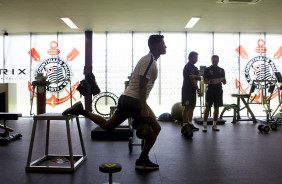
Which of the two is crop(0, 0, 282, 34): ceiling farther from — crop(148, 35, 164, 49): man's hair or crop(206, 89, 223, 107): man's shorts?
crop(148, 35, 164, 49): man's hair

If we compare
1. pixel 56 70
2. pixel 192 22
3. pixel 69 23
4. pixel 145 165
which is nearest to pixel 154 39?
pixel 145 165

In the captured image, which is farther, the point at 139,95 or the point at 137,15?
the point at 137,15

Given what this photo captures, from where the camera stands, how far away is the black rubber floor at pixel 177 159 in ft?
9.28

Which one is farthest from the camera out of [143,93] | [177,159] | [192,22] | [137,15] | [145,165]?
[192,22]

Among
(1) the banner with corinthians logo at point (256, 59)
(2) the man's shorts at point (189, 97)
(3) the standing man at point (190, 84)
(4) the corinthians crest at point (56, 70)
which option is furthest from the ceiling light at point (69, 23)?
(1) the banner with corinthians logo at point (256, 59)

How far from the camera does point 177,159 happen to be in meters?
3.63

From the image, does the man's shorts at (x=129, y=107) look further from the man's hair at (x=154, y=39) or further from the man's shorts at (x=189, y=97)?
the man's shorts at (x=189, y=97)

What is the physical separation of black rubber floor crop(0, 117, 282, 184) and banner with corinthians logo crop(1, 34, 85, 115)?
4.04 meters

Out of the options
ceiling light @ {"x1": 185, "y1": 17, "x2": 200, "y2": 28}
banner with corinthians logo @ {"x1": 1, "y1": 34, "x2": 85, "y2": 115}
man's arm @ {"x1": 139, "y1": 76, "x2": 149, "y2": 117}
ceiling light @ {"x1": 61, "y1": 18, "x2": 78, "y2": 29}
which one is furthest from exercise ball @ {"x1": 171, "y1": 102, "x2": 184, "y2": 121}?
man's arm @ {"x1": 139, "y1": 76, "x2": 149, "y2": 117}

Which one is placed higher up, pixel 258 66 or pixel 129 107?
pixel 258 66

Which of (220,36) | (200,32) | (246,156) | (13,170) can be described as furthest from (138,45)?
(13,170)

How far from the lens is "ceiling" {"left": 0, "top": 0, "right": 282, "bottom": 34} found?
19.9 ft

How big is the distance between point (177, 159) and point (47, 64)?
692cm

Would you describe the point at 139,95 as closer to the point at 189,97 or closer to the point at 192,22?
the point at 189,97
